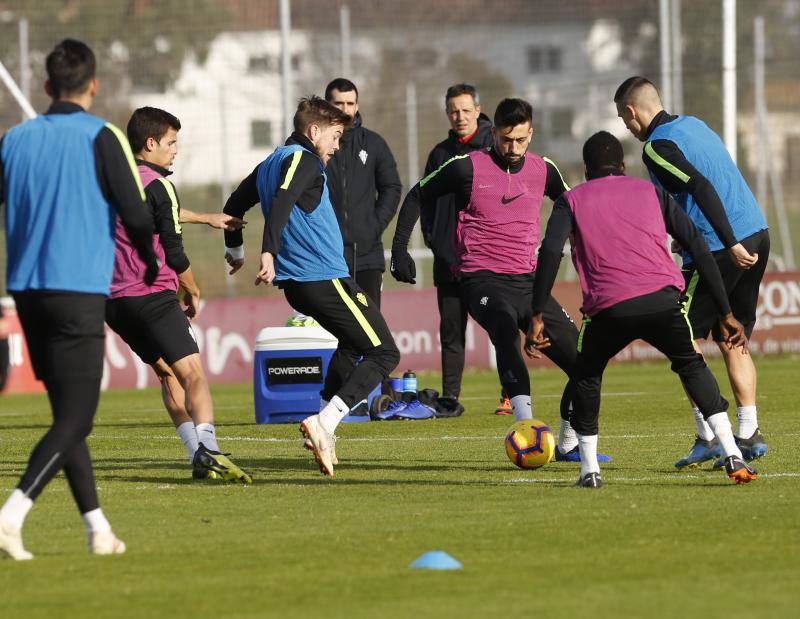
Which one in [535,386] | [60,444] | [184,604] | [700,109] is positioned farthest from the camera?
[700,109]

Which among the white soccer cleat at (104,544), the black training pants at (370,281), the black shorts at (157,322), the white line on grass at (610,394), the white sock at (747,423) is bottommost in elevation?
the white line on grass at (610,394)

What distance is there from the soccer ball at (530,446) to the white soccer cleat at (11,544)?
3721 millimetres

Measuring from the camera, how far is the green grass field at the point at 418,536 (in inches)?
234

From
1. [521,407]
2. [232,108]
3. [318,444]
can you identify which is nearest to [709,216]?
[521,407]

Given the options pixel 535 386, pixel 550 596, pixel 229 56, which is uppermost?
pixel 229 56

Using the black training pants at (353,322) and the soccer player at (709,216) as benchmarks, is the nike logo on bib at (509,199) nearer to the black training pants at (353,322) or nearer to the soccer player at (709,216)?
the soccer player at (709,216)

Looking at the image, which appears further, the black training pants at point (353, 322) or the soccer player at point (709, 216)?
the black training pants at point (353, 322)

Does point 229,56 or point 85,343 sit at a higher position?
point 229,56

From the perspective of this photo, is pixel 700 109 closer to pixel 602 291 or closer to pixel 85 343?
pixel 602 291

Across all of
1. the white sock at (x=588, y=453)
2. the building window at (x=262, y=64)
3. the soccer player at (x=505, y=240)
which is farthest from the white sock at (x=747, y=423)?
the building window at (x=262, y=64)

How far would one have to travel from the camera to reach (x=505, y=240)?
433 inches

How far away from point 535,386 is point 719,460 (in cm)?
890

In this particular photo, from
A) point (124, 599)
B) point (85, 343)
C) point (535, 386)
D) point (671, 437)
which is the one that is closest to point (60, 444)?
point (85, 343)

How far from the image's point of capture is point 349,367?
11.0 meters
